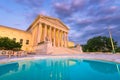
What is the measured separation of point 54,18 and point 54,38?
7.27 m

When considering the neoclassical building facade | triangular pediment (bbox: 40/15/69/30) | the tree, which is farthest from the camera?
the tree

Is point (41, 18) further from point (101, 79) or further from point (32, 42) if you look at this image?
point (101, 79)

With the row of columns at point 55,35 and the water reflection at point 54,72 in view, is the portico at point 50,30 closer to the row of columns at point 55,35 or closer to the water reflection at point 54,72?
the row of columns at point 55,35

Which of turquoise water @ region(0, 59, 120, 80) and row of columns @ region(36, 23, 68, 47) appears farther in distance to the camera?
row of columns @ region(36, 23, 68, 47)

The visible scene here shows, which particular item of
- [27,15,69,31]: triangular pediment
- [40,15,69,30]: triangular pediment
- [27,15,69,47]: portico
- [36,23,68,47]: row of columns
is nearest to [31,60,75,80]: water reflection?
[27,15,69,47]: portico

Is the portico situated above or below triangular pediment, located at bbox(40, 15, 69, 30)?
below

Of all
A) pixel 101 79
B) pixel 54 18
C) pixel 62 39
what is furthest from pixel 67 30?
pixel 101 79

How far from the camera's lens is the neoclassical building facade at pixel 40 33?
105 ft

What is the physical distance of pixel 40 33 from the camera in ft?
109

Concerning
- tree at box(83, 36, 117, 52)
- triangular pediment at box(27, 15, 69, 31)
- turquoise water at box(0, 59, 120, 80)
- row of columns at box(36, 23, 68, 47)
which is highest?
triangular pediment at box(27, 15, 69, 31)

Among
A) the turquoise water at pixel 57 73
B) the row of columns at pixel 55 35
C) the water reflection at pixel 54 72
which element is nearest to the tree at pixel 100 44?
the row of columns at pixel 55 35

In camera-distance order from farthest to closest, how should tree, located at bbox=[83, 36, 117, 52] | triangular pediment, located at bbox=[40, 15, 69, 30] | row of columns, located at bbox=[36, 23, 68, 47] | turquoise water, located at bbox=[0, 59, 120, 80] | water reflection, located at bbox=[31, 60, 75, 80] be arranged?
tree, located at bbox=[83, 36, 117, 52] < row of columns, located at bbox=[36, 23, 68, 47] < triangular pediment, located at bbox=[40, 15, 69, 30] < water reflection, located at bbox=[31, 60, 75, 80] < turquoise water, located at bbox=[0, 59, 120, 80]

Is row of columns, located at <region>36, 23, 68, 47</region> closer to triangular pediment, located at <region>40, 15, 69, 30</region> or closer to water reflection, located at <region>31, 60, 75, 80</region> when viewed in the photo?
triangular pediment, located at <region>40, 15, 69, 30</region>

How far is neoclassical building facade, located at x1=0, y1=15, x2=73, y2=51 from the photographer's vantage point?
3189 centimetres
